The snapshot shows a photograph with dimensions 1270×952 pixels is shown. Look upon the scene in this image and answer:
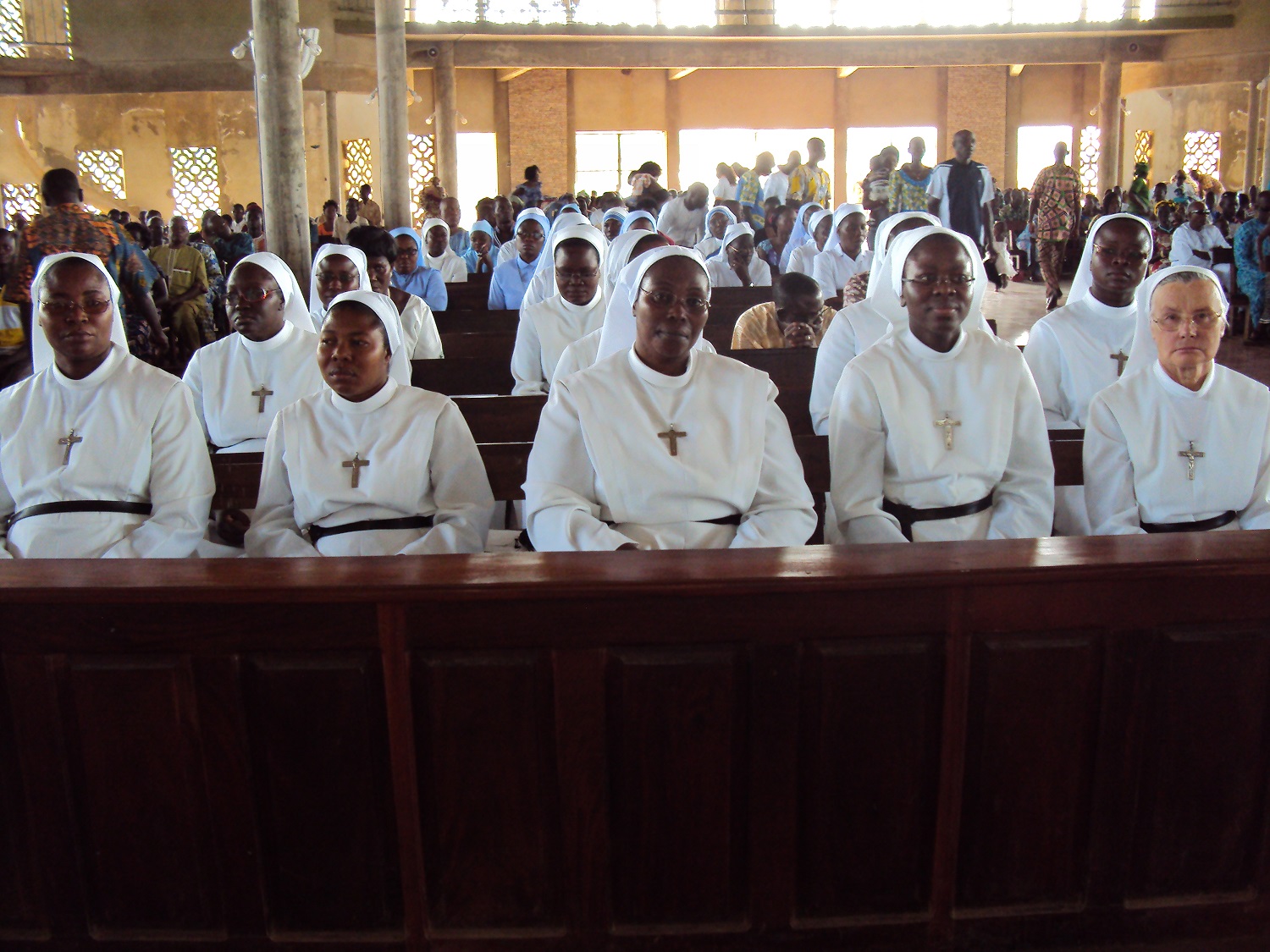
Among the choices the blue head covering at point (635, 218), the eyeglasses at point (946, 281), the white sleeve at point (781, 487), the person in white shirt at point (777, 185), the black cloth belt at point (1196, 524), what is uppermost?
the person in white shirt at point (777, 185)

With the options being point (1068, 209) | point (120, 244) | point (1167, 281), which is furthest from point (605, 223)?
point (1167, 281)

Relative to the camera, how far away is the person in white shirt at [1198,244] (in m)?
12.4

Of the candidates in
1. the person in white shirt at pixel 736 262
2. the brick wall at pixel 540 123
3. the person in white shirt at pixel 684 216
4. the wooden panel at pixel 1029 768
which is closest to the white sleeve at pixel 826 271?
the person in white shirt at pixel 736 262

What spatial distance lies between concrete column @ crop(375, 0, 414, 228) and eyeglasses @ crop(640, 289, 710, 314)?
10.5 m

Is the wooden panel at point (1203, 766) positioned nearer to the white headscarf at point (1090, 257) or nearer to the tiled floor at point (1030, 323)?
the white headscarf at point (1090, 257)

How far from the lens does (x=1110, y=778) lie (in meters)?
2.01

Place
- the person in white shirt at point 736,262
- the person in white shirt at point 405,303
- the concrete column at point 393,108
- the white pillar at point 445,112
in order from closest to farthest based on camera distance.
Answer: the person in white shirt at point 405,303
the person in white shirt at point 736,262
the concrete column at point 393,108
the white pillar at point 445,112

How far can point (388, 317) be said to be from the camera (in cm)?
365

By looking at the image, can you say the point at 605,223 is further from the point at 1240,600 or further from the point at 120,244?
the point at 1240,600

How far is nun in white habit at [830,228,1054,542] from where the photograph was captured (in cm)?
314

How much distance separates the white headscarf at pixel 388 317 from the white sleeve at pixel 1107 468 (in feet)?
6.51

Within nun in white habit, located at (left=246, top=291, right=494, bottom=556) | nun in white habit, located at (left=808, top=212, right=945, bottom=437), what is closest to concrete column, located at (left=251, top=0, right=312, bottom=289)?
nun in white habit, located at (left=808, top=212, right=945, bottom=437)

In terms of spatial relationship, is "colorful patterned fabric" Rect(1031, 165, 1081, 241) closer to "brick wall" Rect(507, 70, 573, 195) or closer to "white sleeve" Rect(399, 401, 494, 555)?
"white sleeve" Rect(399, 401, 494, 555)

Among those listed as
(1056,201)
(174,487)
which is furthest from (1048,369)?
(1056,201)
